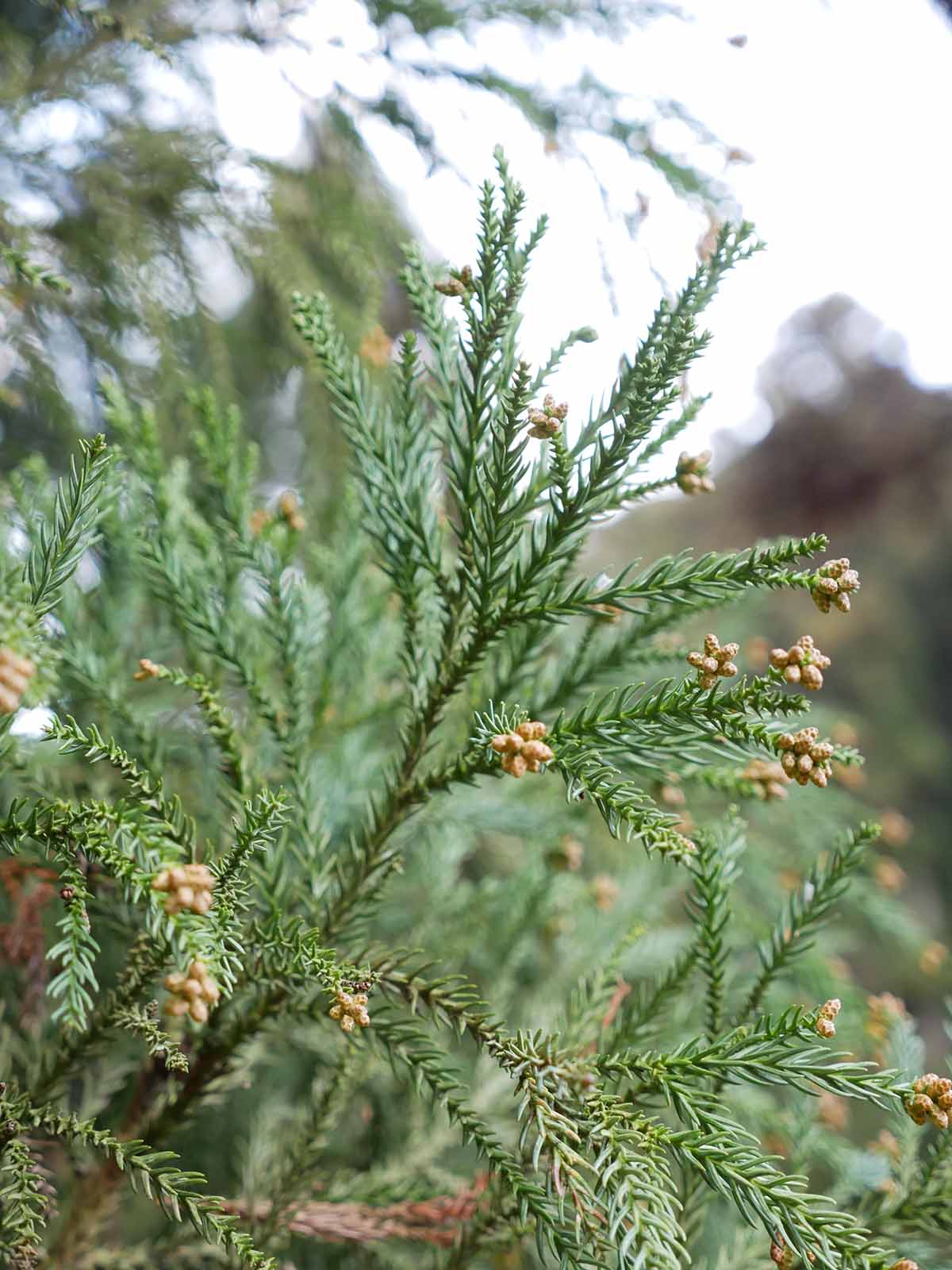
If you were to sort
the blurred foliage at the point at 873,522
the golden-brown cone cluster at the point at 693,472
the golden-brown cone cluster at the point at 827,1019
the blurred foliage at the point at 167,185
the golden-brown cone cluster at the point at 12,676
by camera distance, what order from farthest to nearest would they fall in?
1. the blurred foliage at the point at 873,522
2. the blurred foliage at the point at 167,185
3. the golden-brown cone cluster at the point at 693,472
4. the golden-brown cone cluster at the point at 827,1019
5. the golden-brown cone cluster at the point at 12,676

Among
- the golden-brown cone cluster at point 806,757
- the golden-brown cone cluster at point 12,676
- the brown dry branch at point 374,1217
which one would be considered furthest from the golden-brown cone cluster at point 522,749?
the brown dry branch at point 374,1217

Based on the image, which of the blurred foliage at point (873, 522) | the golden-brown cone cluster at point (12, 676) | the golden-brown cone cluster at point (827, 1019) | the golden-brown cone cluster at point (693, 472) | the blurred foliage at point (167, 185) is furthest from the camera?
the blurred foliage at point (873, 522)

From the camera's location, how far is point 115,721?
79 cm

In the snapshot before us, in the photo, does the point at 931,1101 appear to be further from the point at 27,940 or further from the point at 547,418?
the point at 27,940

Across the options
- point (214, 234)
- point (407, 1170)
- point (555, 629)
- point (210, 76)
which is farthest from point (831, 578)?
point (210, 76)

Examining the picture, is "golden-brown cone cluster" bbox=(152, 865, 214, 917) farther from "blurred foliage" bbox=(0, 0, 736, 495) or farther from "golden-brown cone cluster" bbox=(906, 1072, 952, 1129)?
"blurred foliage" bbox=(0, 0, 736, 495)

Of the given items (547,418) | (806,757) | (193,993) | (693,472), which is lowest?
(193,993)

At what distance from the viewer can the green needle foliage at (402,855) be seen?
494 millimetres

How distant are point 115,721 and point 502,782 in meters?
0.53

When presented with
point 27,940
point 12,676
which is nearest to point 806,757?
point 12,676

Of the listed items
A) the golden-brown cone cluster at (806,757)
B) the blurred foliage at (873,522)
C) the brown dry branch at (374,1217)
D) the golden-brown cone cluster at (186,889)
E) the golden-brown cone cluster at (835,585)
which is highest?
the blurred foliage at (873,522)

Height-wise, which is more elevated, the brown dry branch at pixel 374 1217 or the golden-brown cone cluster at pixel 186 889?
the golden-brown cone cluster at pixel 186 889

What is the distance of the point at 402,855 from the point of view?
742 mm

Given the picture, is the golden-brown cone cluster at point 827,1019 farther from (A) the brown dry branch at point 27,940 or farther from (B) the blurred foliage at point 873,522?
(B) the blurred foliage at point 873,522
